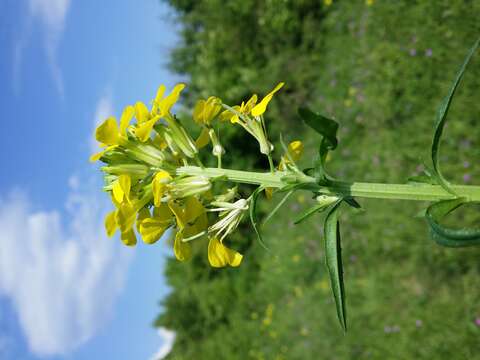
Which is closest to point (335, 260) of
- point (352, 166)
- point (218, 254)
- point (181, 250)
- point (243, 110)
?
point (218, 254)

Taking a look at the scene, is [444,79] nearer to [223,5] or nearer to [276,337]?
[276,337]

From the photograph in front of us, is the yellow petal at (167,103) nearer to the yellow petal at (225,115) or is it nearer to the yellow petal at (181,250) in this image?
the yellow petal at (225,115)

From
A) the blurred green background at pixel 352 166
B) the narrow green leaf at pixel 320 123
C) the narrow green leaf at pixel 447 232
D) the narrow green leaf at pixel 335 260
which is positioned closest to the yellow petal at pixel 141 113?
the narrow green leaf at pixel 320 123

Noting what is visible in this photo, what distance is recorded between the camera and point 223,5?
33.9 feet

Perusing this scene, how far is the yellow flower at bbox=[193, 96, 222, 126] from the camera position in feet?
5.62

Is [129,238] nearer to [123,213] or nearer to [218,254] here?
[123,213]

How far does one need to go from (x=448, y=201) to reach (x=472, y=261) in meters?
3.00

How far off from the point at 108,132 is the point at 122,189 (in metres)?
0.21

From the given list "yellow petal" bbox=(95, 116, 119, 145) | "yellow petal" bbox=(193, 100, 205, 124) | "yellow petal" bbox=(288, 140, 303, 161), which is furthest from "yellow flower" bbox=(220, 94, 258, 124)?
"yellow petal" bbox=(95, 116, 119, 145)

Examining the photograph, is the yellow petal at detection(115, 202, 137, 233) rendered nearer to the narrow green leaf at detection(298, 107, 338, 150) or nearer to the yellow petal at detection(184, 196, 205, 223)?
the yellow petal at detection(184, 196, 205, 223)

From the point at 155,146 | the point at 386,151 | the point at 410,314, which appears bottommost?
the point at 410,314

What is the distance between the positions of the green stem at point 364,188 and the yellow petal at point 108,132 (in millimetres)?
254

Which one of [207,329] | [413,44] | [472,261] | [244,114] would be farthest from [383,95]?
[207,329]

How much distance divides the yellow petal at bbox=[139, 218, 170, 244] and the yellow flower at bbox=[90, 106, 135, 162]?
283 mm
